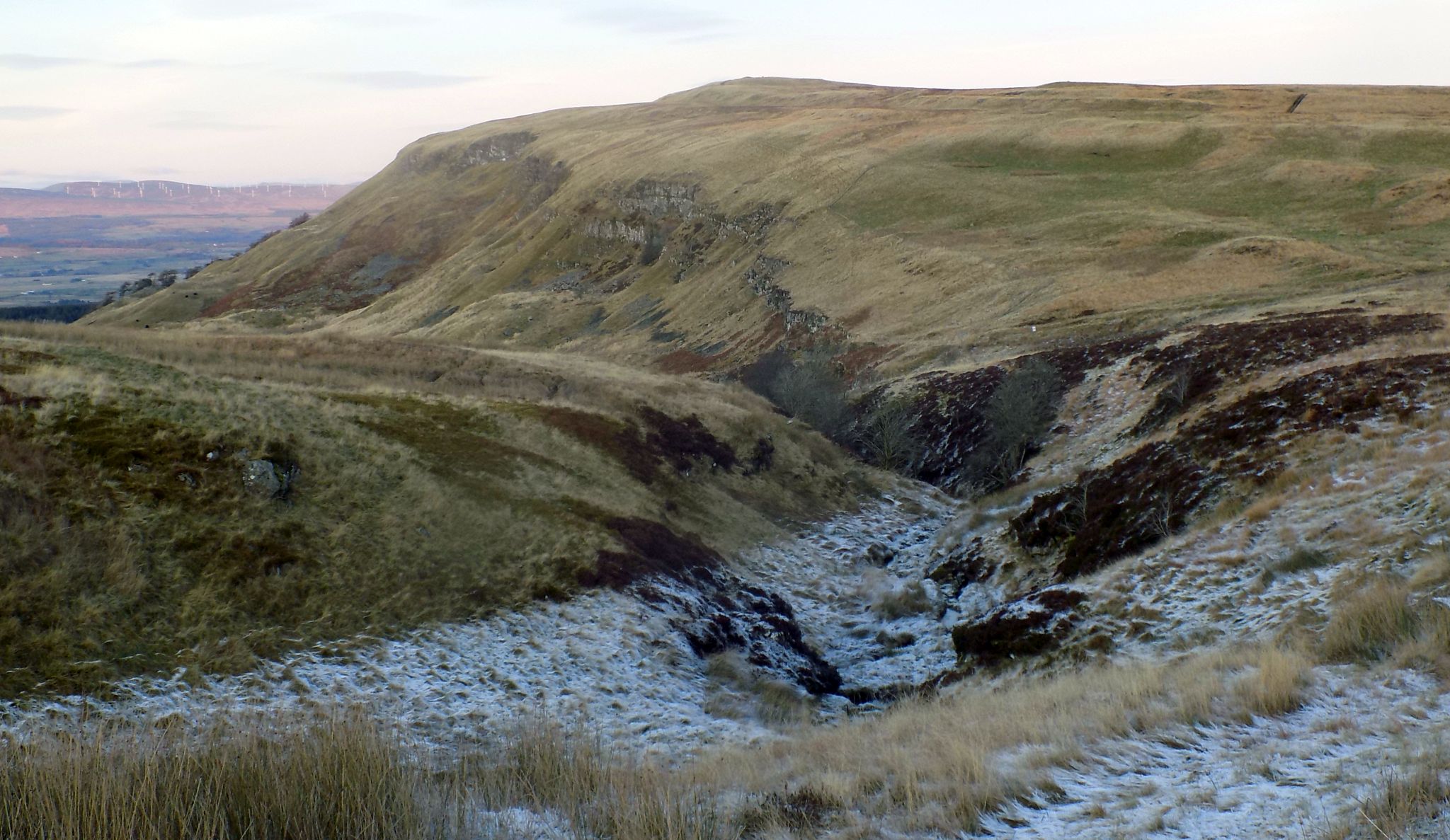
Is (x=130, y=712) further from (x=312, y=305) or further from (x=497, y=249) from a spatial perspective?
(x=312, y=305)

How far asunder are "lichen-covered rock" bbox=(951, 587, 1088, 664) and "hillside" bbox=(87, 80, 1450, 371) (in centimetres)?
2543

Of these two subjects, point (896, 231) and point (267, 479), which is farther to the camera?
point (896, 231)

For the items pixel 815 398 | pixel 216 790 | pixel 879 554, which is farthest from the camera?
pixel 815 398

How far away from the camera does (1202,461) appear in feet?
60.6

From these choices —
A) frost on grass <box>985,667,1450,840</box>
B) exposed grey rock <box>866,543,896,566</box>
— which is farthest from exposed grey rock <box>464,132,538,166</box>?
frost on grass <box>985,667,1450,840</box>

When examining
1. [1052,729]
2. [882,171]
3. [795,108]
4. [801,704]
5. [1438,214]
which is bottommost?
[801,704]

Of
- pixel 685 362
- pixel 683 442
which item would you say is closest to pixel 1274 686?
pixel 683 442

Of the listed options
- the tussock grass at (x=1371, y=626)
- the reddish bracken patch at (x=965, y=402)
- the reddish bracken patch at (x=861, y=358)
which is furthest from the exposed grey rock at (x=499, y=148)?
the tussock grass at (x=1371, y=626)

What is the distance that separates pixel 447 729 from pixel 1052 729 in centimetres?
711

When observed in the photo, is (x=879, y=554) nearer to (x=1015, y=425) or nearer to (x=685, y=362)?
(x=1015, y=425)

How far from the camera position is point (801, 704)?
13781mm

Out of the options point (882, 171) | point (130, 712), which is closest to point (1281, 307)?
point (130, 712)

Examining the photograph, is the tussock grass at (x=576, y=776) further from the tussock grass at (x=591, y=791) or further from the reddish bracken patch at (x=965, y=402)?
the reddish bracken patch at (x=965, y=402)

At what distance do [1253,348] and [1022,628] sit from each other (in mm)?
15460
